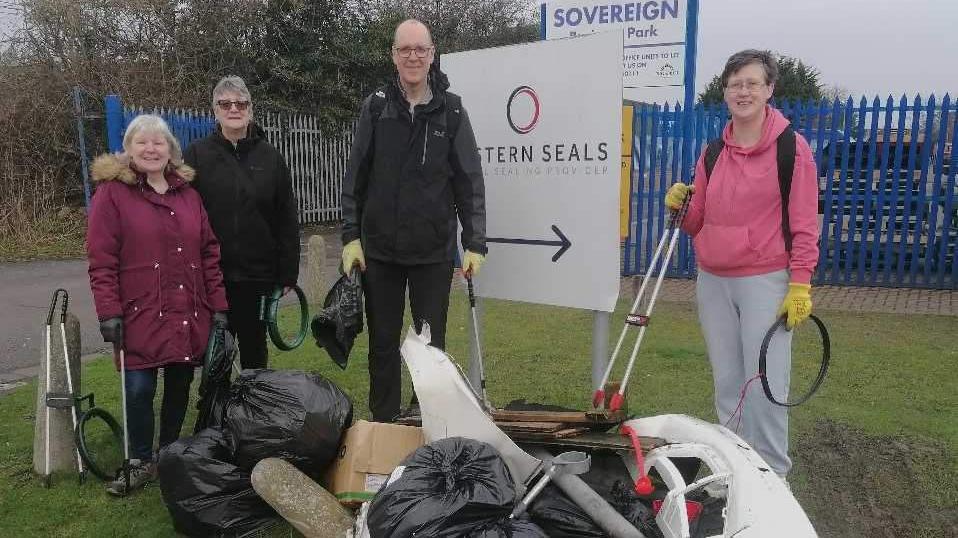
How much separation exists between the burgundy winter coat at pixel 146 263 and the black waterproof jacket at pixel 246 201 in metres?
0.25

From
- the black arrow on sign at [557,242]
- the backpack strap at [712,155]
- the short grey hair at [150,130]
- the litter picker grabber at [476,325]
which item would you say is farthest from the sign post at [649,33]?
A: the short grey hair at [150,130]

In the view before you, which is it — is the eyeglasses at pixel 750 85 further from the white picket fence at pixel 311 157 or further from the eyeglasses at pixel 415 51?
the white picket fence at pixel 311 157

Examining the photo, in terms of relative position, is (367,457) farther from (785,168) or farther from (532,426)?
(785,168)

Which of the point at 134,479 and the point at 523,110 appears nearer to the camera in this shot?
the point at 134,479

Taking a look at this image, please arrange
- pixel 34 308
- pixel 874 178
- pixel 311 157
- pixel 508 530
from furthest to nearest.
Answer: pixel 311 157 → pixel 874 178 → pixel 34 308 → pixel 508 530

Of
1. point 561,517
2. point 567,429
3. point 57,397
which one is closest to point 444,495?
point 561,517

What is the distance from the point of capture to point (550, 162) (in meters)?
3.72

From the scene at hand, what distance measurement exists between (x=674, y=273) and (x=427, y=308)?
7.22 metres

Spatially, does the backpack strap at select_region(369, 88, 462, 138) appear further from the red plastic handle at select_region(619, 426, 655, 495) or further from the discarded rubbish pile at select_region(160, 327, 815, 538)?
the red plastic handle at select_region(619, 426, 655, 495)

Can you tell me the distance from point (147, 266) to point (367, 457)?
1.43m

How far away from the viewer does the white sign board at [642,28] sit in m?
9.34

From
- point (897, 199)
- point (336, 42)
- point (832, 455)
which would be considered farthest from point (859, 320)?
point (336, 42)

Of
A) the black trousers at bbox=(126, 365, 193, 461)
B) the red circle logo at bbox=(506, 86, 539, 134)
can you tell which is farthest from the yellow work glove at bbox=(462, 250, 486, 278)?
the black trousers at bbox=(126, 365, 193, 461)

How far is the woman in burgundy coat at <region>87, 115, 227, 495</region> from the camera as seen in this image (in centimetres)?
334
